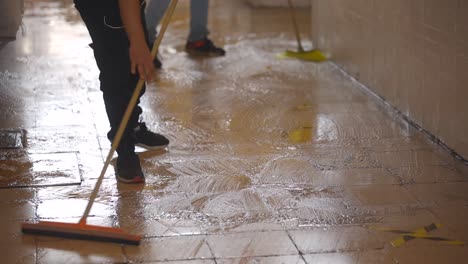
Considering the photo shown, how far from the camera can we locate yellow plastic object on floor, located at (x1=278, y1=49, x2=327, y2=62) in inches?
239

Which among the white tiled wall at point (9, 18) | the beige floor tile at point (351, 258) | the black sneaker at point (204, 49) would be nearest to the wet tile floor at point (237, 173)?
the beige floor tile at point (351, 258)

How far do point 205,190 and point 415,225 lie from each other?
0.91m

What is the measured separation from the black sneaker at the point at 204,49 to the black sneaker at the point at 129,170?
2.74m

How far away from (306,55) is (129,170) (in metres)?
2.87

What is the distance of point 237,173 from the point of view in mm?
3699

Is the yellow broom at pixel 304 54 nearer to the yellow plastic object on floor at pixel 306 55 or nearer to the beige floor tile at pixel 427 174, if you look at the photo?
the yellow plastic object on floor at pixel 306 55

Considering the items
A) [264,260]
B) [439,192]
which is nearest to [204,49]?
[439,192]

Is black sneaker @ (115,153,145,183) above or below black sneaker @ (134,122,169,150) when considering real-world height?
above

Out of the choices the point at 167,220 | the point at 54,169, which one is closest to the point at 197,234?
the point at 167,220

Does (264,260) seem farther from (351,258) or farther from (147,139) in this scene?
(147,139)

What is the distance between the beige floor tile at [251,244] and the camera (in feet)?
9.41

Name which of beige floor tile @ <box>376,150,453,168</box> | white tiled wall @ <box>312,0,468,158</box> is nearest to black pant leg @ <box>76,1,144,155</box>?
beige floor tile @ <box>376,150,453,168</box>

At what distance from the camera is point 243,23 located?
299 inches

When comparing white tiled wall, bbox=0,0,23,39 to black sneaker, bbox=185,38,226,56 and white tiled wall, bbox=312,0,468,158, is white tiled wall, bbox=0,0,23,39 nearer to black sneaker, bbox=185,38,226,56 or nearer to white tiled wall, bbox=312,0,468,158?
black sneaker, bbox=185,38,226,56
